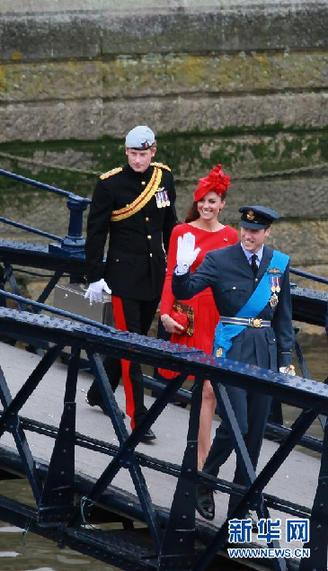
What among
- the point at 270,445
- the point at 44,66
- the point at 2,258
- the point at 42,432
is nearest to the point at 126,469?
the point at 42,432

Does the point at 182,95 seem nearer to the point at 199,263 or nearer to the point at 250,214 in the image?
the point at 199,263

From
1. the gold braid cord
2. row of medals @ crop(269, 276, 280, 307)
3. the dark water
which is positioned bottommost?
the dark water

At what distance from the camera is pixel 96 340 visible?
8742 millimetres

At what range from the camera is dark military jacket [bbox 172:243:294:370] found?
8.77 meters

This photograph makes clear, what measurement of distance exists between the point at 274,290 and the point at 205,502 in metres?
1.03

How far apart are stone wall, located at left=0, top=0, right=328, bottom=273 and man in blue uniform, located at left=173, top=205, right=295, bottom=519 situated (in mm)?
6181

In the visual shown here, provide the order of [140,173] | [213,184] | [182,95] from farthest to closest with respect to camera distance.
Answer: [182,95]
[140,173]
[213,184]

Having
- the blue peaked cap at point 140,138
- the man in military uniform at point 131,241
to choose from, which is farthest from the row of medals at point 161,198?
the blue peaked cap at point 140,138

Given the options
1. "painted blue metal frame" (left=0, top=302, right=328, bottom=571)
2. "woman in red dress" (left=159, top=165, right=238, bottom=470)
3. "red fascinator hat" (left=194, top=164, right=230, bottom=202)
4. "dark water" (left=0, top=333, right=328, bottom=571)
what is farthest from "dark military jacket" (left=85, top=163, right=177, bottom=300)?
"dark water" (left=0, top=333, right=328, bottom=571)

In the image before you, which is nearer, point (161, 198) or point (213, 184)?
point (213, 184)

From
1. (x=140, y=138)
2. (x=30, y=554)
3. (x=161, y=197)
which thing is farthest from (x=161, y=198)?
(x=30, y=554)

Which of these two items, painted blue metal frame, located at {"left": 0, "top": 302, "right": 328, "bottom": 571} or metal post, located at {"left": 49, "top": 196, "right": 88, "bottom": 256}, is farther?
metal post, located at {"left": 49, "top": 196, "right": 88, "bottom": 256}

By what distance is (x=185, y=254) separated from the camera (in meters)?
8.72

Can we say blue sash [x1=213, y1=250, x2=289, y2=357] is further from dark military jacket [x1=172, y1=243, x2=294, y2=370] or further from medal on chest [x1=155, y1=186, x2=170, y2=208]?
medal on chest [x1=155, y1=186, x2=170, y2=208]
